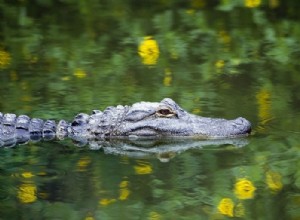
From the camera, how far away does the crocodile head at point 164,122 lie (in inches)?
323

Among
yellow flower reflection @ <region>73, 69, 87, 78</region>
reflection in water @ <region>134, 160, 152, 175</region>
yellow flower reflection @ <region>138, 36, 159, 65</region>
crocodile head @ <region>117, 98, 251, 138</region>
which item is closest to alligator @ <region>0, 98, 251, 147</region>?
crocodile head @ <region>117, 98, 251, 138</region>

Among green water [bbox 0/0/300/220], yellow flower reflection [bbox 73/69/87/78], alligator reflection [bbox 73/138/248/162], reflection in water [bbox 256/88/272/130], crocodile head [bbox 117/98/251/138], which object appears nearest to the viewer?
green water [bbox 0/0/300/220]

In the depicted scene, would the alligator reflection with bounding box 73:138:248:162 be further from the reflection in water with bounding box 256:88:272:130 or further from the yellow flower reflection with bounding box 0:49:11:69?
the yellow flower reflection with bounding box 0:49:11:69

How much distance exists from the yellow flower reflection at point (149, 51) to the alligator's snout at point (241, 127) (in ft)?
9.86

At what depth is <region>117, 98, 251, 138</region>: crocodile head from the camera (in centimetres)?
821

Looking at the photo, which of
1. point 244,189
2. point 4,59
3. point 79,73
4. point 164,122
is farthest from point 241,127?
point 4,59

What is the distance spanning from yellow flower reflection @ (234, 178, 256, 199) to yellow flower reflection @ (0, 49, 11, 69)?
5079 millimetres

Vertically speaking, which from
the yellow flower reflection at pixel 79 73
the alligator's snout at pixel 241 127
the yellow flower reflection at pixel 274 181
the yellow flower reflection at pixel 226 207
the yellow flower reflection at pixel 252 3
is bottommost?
the yellow flower reflection at pixel 252 3

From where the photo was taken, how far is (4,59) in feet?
37.2

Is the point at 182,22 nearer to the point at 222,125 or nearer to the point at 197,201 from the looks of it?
the point at 222,125

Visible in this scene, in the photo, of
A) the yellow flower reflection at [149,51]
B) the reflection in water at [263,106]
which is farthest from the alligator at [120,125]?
the yellow flower reflection at [149,51]

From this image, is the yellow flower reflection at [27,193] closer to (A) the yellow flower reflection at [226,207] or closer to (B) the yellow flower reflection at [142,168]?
(B) the yellow flower reflection at [142,168]

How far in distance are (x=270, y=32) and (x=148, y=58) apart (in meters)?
2.12

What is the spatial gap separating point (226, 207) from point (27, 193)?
154 centimetres
